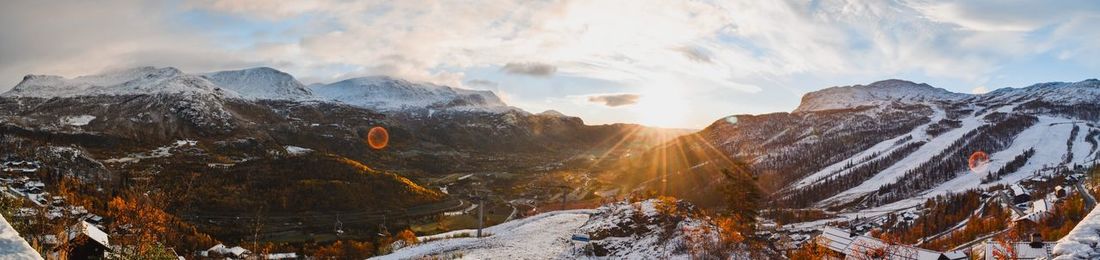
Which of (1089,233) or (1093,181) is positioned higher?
(1089,233)

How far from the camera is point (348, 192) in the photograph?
636ft

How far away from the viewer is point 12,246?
11.5 metres

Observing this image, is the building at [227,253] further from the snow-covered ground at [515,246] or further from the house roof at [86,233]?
the house roof at [86,233]

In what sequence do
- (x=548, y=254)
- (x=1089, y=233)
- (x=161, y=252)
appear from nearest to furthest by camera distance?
(x=1089, y=233) < (x=161, y=252) < (x=548, y=254)

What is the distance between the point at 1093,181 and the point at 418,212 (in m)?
213

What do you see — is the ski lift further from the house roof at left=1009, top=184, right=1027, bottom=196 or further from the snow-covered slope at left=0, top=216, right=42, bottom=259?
the house roof at left=1009, top=184, right=1027, bottom=196

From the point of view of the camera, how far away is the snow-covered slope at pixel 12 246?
11.3 m

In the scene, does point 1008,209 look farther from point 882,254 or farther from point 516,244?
point 516,244

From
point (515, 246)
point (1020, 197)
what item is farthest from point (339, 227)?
point (1020, 197)

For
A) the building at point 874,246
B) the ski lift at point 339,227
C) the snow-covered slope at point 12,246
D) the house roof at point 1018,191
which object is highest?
the snow-covered slope at point 12,246

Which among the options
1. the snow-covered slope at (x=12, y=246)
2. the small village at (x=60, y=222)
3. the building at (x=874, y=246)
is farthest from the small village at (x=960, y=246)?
the small village at (x=60, y=222)

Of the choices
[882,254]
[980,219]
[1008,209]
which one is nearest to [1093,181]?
[1008,209]

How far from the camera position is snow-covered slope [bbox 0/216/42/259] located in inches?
446

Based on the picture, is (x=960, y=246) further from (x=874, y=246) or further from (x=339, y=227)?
(x=339, y=227)
